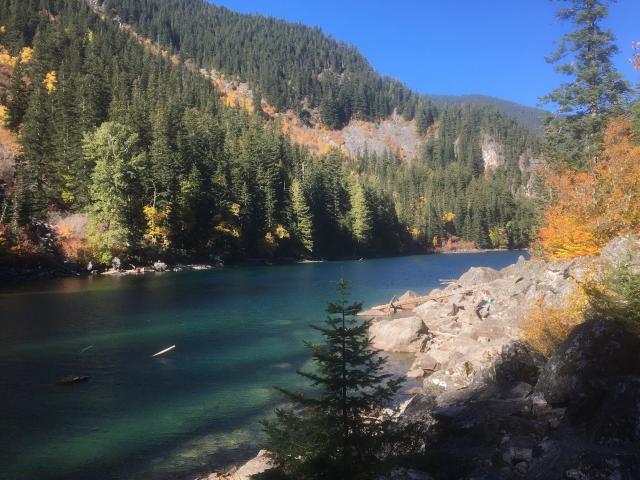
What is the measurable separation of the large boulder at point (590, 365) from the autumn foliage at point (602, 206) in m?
12.8

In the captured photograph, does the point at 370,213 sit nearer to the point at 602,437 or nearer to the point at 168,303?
the point at 168,303

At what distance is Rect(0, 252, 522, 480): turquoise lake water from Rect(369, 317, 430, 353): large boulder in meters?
1.37

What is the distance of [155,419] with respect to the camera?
14781 millimetres

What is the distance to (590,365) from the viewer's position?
28.1ft

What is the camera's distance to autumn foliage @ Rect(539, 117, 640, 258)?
2058 centimetres

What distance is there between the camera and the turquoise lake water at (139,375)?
1264 cm

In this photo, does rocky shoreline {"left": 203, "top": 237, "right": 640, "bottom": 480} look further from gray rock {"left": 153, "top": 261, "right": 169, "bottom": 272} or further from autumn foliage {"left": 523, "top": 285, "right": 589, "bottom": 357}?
gray rock {"left": 153, "top": 261, "right": 169, "bottom": 272}

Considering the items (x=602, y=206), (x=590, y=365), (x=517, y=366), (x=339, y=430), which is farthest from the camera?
(x=602, y=206)

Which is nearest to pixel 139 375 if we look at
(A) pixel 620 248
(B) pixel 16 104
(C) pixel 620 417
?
(C) pixel 620 417

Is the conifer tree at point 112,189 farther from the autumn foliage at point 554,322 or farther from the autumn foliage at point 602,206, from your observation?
the autumn foliage at point 554,322

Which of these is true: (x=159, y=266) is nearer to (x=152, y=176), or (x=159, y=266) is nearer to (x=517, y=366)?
(x=152, y=176)

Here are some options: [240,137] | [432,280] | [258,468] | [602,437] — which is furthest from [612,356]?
[240,137]

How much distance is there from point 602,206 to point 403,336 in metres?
11.7

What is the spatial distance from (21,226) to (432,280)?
1700 inches
